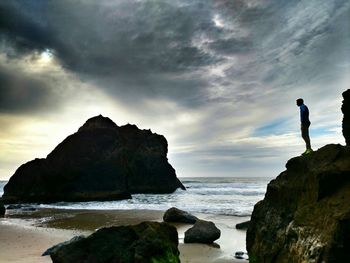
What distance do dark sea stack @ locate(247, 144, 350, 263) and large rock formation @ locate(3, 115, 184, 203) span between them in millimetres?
33350

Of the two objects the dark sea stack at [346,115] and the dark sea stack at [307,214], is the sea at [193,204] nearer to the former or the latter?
the dark sea stack at [346,115]

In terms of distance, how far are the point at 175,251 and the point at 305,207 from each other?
3168 mm

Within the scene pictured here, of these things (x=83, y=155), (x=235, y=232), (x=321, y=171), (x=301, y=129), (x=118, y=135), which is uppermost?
(x=118, y=135)

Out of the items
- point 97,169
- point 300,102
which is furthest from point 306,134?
point 97,169

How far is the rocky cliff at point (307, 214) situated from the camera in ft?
20.5

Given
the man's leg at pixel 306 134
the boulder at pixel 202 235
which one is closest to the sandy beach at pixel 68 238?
the boulder at pixel 202 235

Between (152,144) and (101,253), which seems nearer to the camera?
(101,253)

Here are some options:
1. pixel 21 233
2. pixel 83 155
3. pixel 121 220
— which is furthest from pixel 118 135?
pixel 21 233

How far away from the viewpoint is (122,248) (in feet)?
26.4

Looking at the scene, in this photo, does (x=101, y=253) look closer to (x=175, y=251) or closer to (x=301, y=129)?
(x=175, y=251)

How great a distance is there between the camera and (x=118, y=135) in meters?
54.8

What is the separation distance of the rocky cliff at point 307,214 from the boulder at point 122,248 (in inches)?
89.6

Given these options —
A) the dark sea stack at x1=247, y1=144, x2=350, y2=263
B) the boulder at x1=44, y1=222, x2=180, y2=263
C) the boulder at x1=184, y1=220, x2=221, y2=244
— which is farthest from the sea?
the boulder at x1=44, y1=222, x2=180, y2=263

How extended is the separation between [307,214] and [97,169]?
43.6 m
